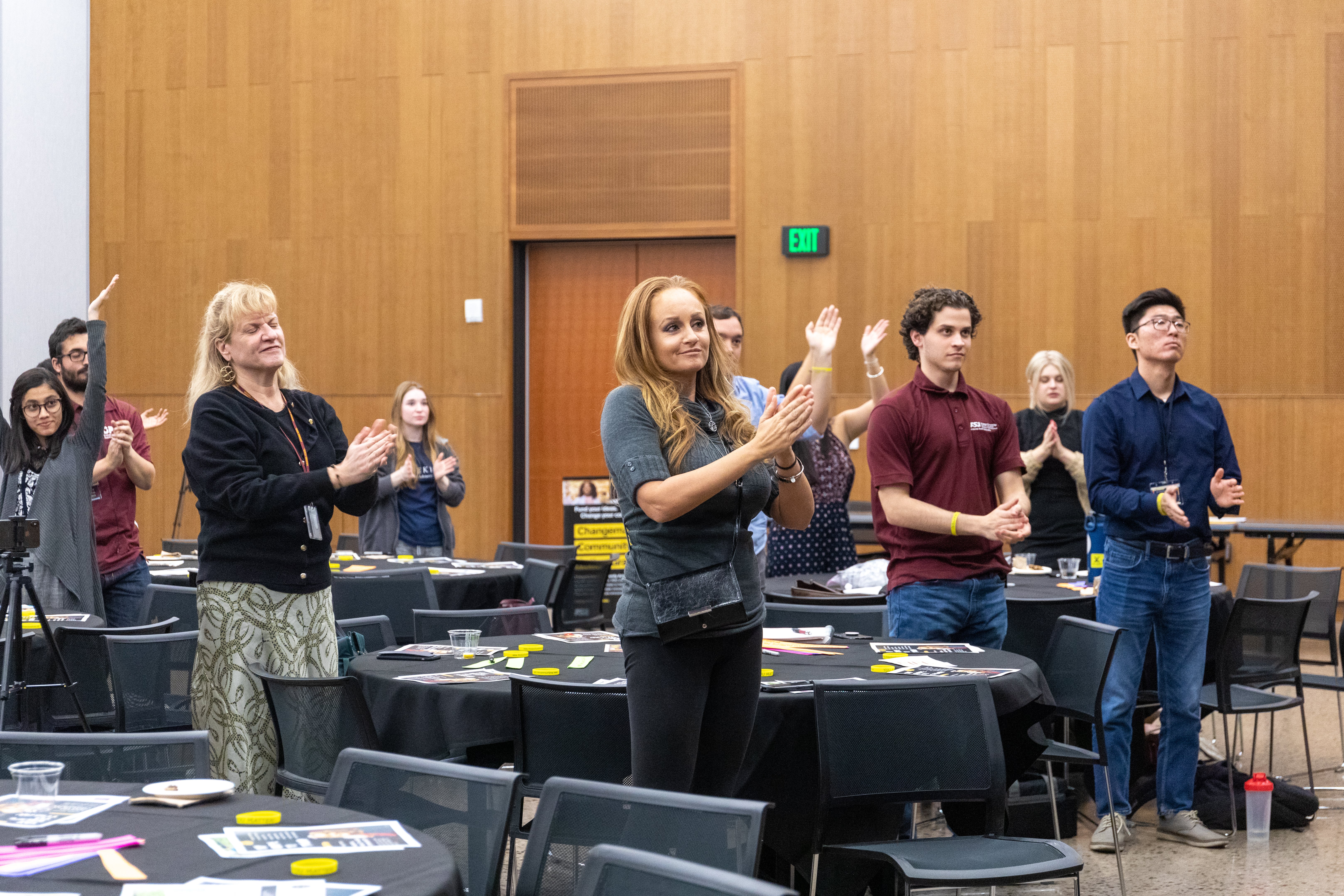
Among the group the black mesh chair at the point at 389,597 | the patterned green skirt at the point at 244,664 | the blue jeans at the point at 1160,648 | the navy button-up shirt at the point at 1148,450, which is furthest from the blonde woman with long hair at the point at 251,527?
the blue jeans at the point at 1160,648

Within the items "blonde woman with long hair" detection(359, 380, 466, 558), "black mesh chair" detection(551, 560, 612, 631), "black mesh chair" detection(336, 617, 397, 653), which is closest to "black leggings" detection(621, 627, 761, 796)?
"black mesh chair" detection(336, 617, 397, 653)

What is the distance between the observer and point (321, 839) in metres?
2.08

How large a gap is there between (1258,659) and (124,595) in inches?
175

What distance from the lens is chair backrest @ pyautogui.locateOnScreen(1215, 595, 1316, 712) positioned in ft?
16.5

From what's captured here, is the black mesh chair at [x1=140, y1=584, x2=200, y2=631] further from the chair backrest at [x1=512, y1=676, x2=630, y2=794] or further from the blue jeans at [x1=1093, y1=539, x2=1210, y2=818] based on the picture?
the blue jeans at [x1=1093, y1=539, x2=1210, y2=818]

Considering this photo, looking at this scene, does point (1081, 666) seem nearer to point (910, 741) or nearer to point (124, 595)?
point (910, 741)

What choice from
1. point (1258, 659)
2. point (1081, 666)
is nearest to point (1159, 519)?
point (1081, 666)

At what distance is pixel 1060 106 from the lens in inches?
398

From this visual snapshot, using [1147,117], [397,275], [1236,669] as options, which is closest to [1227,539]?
[1147,117]

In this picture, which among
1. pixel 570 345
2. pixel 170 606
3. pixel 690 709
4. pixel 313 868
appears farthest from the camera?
pixel 570 345

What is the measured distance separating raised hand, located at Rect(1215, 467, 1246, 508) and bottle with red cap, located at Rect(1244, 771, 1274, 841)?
0.99 m

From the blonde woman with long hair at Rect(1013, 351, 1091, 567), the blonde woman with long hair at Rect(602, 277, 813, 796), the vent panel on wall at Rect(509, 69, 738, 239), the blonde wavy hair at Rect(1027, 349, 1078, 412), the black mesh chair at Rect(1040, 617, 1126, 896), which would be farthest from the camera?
the vent panel on wall at Rect(509, 69, 738, 239)

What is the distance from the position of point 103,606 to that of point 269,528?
2.07 metres

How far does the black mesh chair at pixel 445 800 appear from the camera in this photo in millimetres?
2266
